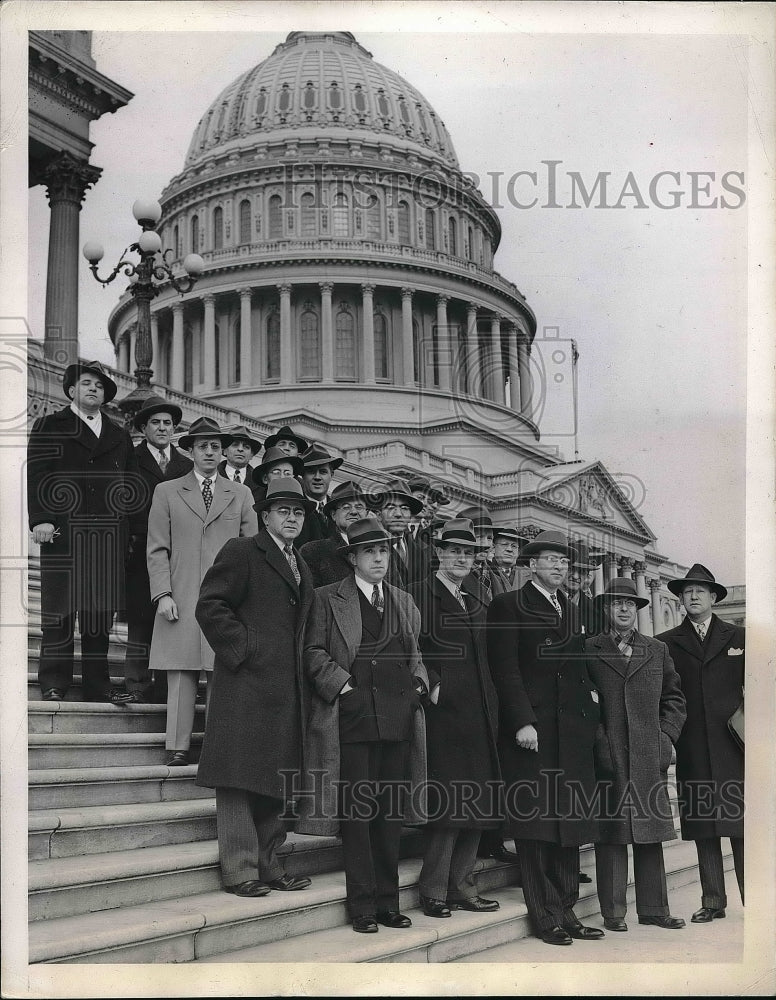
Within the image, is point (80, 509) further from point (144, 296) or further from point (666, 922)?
point (144, 296)

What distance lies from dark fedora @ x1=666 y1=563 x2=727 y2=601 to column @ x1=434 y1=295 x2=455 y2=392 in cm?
4586

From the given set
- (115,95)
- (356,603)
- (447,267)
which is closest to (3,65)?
(356,603)

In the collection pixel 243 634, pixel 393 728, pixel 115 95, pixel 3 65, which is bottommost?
pixel 393 728

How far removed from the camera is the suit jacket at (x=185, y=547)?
7382 millimetres

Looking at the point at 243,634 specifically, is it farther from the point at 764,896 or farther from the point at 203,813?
the point at 764,896

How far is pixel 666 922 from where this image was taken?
23.9ft

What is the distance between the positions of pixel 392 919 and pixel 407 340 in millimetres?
49448

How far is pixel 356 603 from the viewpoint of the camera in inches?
267

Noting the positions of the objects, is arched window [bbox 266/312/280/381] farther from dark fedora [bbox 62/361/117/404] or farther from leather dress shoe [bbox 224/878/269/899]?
leather dress shoe [bbox 224/878/269/899]

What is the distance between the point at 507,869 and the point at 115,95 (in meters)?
18.3

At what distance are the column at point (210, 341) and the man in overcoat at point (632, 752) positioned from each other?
4839cm

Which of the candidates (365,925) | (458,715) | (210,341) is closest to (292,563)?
(458,715)

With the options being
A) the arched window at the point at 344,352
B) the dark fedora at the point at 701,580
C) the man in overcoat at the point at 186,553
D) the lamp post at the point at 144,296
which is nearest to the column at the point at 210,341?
the arched window at the point at 344,352

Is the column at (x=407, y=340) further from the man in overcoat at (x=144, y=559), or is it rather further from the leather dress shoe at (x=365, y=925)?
the leather dress shoe at (x=365, y=925)
